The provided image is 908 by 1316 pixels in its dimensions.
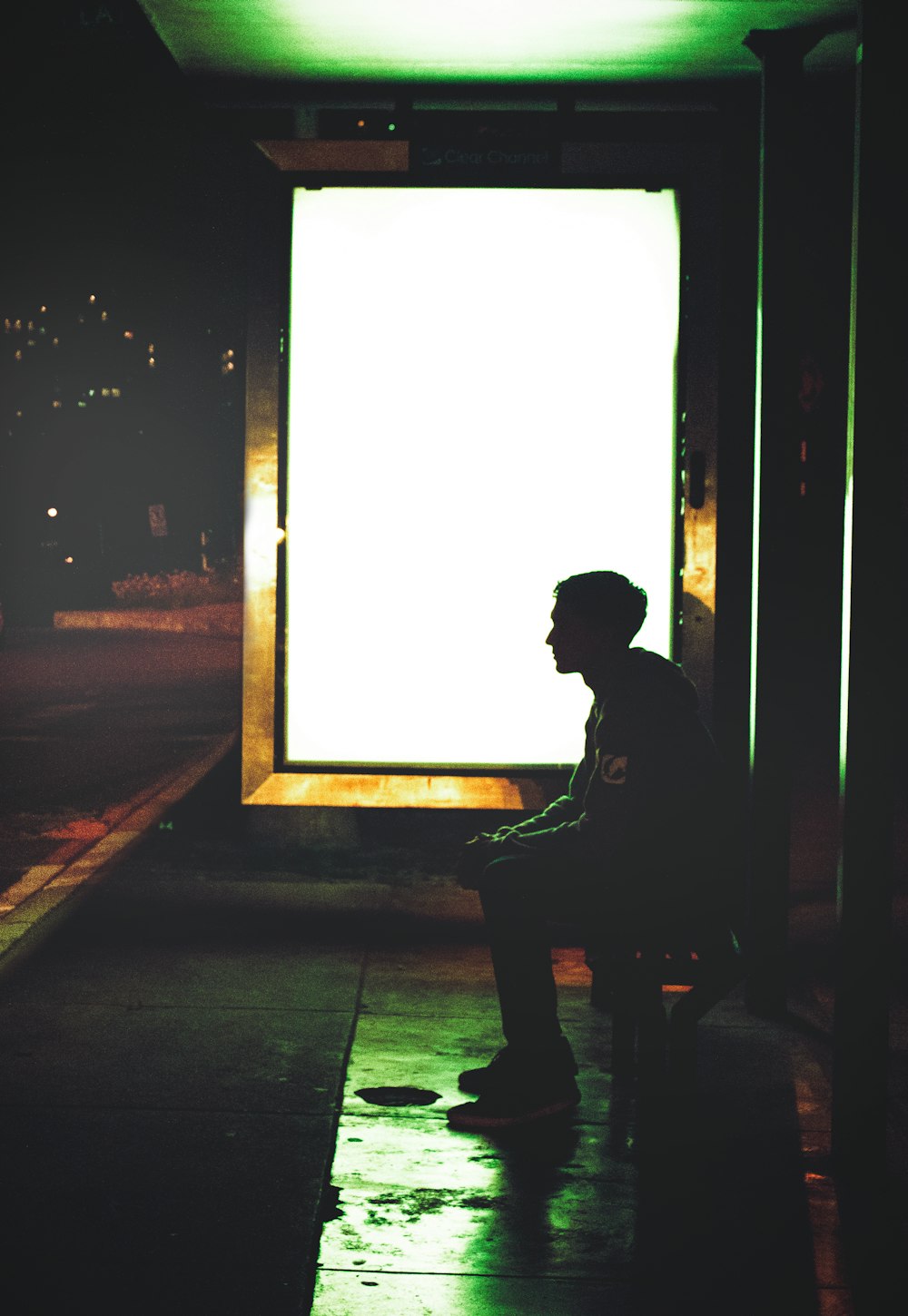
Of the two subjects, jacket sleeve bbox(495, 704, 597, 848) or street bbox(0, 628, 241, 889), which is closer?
jacket sleeve bbox(495, 704, 597, 848)

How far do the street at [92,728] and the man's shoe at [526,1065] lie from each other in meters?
4.28

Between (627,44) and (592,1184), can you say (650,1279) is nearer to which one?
(592,1184)

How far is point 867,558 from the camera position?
3584mm

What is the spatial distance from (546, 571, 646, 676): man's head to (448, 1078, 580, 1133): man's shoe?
1.24 meters

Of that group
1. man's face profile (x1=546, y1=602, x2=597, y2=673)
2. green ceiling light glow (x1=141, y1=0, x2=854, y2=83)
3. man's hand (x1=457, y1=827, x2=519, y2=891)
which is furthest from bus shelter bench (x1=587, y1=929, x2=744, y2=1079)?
green ceiling light glow (x1=141, y1=0, x2=854, y2=83)

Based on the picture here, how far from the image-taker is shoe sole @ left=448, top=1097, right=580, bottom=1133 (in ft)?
12.9

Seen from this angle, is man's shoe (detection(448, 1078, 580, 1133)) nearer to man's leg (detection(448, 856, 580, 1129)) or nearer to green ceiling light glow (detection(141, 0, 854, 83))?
man's leg (detection(448, 856, 580, 1129))

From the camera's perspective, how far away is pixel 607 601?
404 cm

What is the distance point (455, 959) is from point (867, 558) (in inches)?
115

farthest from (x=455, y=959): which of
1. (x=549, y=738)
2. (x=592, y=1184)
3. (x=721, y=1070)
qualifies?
(x=592, y=1184)

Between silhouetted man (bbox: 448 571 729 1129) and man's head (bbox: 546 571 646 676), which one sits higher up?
man's head (bbox: 546 571 646 676)

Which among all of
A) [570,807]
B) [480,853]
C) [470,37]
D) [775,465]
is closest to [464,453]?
[775,465]

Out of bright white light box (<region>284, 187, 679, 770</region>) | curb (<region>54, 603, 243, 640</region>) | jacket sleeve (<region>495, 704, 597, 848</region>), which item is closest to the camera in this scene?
jacket sleeve (<region>495, 704, 597, 848</region>)

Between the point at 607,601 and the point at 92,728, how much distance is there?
12.5 metres
